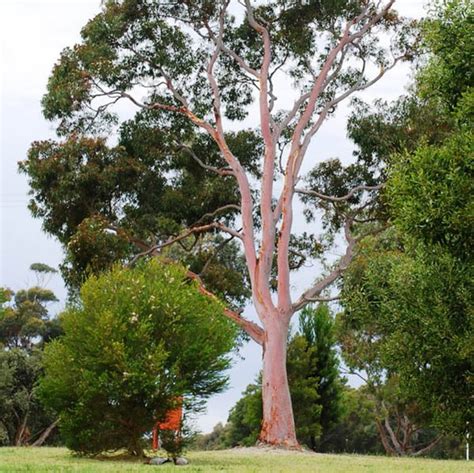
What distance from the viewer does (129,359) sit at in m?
16.5

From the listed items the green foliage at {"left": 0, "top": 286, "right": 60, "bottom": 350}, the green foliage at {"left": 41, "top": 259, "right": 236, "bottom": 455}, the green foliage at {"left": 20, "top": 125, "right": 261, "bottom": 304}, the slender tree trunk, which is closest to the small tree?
the green foliage at {"left": 0, "top": 286, "right": 60, "bottom": 350}

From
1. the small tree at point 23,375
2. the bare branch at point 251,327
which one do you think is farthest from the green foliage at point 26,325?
the bare branch at point 251,327

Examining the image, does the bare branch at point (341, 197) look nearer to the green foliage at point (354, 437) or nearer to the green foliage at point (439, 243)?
the green foliage at point (439, 243)

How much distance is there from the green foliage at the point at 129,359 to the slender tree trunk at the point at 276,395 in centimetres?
657

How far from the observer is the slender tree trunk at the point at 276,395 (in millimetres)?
23516

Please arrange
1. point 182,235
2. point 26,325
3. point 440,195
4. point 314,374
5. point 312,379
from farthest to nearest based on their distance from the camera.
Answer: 1. point 26,325
2. point 314,374
3. point 312,379
4. point 182,235
5. point 440,195

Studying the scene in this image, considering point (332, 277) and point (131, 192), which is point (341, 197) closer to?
point (332, 277)

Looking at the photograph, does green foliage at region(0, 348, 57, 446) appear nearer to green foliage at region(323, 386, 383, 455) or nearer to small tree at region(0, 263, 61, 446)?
small tree at region(0, 263, 61, 446)

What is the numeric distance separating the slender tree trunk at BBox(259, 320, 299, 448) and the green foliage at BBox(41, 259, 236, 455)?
259 inches

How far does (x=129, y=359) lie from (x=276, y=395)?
833 cm

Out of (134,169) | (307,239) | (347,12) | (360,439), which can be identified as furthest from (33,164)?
(360,439)

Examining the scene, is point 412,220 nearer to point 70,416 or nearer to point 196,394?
point 196,394

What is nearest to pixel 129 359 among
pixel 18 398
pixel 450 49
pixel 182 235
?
pixel 450 49

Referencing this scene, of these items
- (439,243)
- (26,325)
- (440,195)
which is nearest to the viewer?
(440,195)
